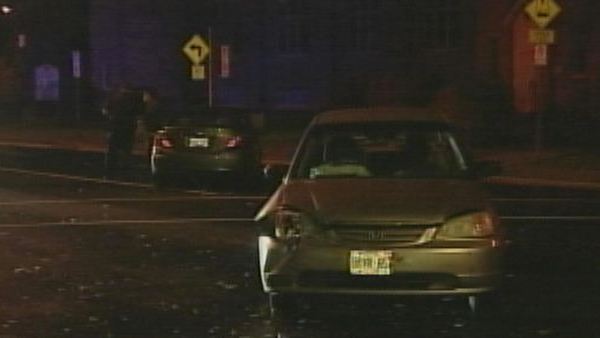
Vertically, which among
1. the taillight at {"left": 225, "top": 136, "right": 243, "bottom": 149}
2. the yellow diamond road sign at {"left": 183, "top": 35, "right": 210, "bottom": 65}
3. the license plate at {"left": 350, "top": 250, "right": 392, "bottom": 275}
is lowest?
the taillight at {"left": 225, "top": 136, "right": 243, "bottom": 149}

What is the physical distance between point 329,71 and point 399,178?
3706 cm

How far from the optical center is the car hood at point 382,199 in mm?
10109

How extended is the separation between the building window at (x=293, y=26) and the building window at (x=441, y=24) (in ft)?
16.9

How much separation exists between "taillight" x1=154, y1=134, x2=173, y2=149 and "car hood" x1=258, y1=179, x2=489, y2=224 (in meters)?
13.1

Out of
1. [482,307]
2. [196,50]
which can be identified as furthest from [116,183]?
[482,307]

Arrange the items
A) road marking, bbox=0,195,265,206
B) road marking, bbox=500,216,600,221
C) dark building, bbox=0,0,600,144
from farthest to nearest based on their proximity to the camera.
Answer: dark building, bbox=0,0,600,144, road marking, bbox=0,195,265,206, road marking, bbox=500,216,600,221

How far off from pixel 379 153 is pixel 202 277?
2385 millimetres

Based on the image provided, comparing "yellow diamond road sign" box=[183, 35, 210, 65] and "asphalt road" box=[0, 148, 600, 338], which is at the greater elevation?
"yellow diamond road sign" box=[183, 35, 210, 65]

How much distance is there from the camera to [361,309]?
37.0 feet

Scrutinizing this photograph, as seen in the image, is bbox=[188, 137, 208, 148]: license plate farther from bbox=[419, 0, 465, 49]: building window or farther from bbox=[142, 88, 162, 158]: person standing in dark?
bbox=[419, 0, 465, 49]: building window

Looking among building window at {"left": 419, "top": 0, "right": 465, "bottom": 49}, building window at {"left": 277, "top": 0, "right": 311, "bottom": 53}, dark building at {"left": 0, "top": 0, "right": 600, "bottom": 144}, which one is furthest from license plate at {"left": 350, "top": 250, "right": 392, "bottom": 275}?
building window at {"left": 277, "top": 0, "right": 311, "bottom": 53}

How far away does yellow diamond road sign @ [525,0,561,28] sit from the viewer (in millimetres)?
27312

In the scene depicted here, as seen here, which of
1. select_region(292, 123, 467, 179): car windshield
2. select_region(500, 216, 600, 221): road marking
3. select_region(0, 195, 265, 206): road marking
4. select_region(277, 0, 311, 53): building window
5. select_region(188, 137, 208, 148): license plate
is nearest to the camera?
select_region(292, 123, 467, 179): car windshield

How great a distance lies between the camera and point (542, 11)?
27422 mm
